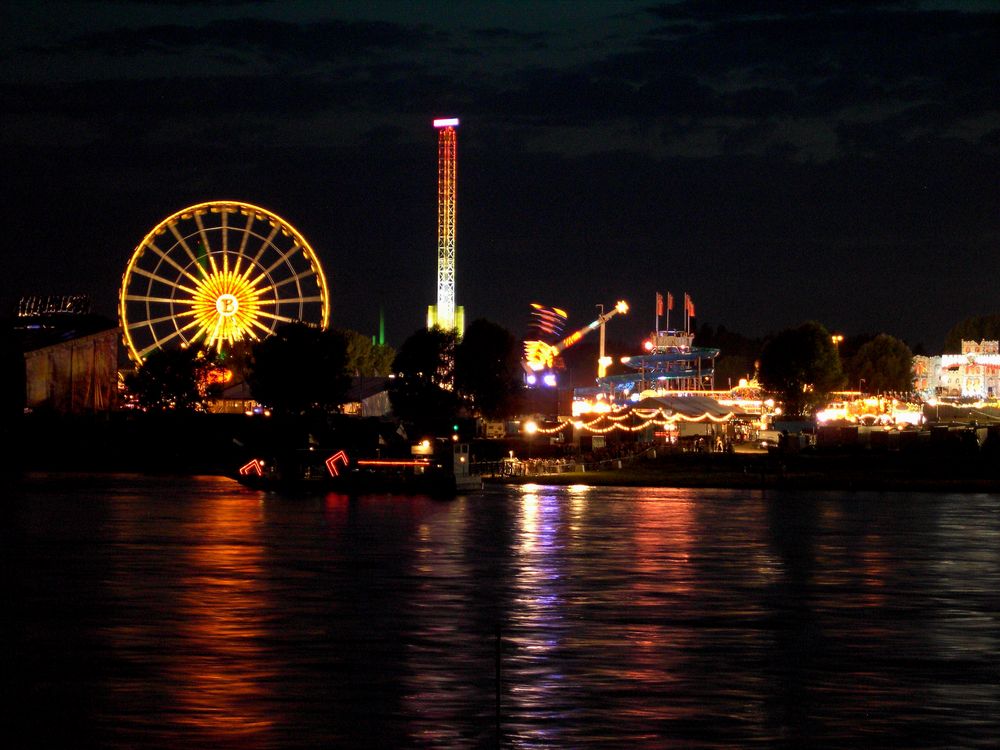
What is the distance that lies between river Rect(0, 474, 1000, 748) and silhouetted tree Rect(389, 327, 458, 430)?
74.4 metres

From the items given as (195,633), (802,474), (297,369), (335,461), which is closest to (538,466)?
(335,461)

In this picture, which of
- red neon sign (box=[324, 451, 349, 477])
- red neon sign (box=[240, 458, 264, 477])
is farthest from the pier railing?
red neon sign (box=[240, 458, 264, 477])

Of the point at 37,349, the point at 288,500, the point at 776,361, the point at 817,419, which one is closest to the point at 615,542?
the point at 288,500

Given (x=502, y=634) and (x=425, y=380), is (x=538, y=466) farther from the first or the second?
(x=502, y=634)

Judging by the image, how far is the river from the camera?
71.2 feet

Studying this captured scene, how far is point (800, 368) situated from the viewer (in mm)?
160625

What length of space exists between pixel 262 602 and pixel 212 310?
7872cm

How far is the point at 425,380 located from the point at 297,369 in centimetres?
1393

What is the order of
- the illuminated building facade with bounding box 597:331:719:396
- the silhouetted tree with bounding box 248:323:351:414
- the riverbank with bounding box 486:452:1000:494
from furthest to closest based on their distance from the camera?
the illuminated building facade with bounding box 597:331:719:396
the silhouetted tree with bounding box 248:323:351:414
the riverbank with bounding box 486:452:1000:494

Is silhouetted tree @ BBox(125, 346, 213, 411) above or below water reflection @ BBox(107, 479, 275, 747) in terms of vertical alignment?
above

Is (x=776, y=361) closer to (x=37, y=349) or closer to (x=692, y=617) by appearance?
(x=37, y=349)

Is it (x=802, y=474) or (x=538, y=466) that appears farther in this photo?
(x=538, y=466)

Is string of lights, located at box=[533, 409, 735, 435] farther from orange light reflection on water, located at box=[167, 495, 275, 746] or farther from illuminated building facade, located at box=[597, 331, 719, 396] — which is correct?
orange light reflection on water, located at box=[167, 495, 275, 746]

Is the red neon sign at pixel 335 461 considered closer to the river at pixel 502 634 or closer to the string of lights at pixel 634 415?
the river at pixel 502 634
